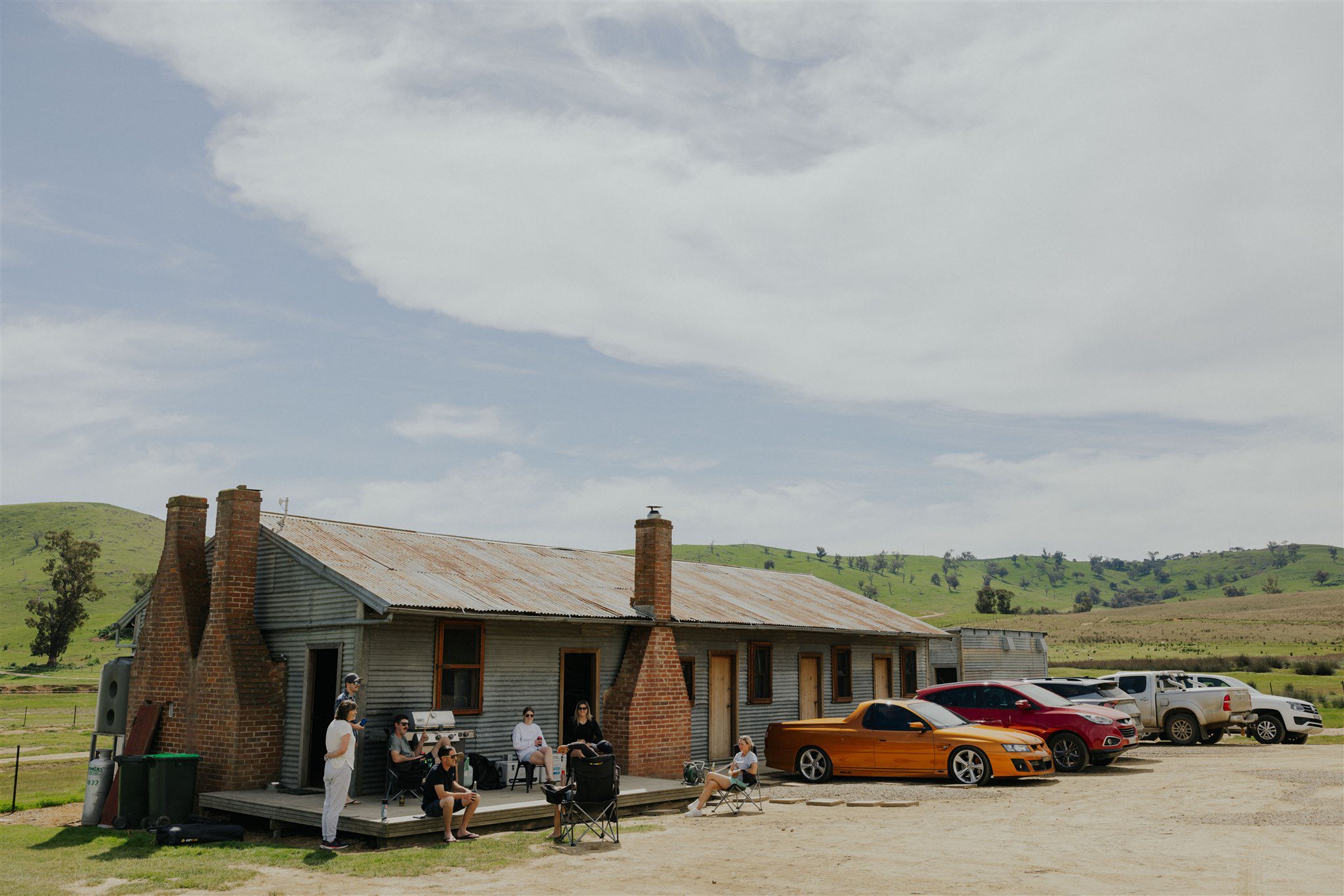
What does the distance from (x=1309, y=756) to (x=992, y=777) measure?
9486mm

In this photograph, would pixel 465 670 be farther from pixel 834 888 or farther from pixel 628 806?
pixel 834 888

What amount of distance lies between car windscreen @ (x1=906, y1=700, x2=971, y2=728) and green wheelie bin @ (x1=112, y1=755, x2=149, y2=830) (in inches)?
470

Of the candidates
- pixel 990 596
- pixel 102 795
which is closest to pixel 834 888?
pixel 102 795

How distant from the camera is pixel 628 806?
1466 cm

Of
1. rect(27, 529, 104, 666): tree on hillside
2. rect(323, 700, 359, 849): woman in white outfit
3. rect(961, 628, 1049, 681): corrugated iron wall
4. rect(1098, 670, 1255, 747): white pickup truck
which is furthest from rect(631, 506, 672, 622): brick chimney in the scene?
rect(27, 529, 104, 666): tree on hillside

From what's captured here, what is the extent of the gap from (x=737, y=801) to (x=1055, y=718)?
25.7 ft

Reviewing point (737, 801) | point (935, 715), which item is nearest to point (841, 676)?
point (935, 715)

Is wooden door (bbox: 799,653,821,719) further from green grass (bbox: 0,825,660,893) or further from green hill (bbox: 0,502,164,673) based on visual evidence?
green hill (bbox: 0,502,164,673)

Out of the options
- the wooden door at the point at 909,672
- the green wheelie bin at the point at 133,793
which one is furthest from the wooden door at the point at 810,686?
the green wheelie bin at the point at 133,793

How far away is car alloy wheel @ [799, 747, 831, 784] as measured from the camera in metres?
17.9

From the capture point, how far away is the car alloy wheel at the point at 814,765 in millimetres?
17859

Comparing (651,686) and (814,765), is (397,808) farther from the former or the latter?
(814,765)

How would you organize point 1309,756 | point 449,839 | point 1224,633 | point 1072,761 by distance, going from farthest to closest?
point 1224,633 → point 1309,756 → point 1072,761 → point 449,839

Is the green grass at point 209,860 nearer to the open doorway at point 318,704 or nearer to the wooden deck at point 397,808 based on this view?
the wooden deck at point 397,808
